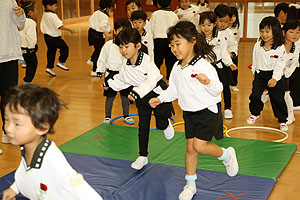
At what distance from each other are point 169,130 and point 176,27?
1.22 metres

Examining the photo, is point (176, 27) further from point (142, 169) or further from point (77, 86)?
point (77, 86)

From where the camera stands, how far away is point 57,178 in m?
2.08

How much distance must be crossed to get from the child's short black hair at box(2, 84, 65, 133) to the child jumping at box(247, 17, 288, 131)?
3.35 m

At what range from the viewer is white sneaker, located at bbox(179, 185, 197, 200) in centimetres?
334

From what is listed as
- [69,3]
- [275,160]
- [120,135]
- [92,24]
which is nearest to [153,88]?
[120,135]

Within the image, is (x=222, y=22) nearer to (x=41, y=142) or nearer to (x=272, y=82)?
(x=272, y=82)

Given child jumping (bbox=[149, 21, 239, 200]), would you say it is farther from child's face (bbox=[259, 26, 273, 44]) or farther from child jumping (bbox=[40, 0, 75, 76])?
child jumping (bbox=[40, 0, 75, 76])

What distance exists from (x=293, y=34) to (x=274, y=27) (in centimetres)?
42

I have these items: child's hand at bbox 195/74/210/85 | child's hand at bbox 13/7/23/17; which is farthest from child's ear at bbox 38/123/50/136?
child's hand at bbox 13/7/23/17

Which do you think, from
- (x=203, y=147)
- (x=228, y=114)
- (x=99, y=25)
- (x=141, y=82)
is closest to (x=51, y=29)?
(x=99, y=25)

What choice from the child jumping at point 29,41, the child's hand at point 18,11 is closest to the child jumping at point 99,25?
the child jumping at point 29,41

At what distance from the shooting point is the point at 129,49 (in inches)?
153

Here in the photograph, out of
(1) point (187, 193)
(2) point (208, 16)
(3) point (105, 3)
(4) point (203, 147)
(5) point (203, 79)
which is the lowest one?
(1) point (187, 193)

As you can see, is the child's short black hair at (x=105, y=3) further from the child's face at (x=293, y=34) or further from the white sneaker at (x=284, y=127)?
the white sneaker at (x=284, y=127)
